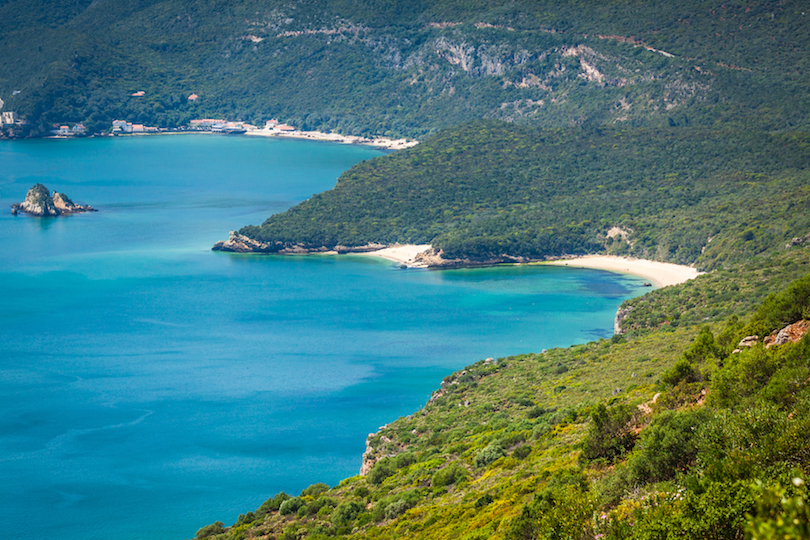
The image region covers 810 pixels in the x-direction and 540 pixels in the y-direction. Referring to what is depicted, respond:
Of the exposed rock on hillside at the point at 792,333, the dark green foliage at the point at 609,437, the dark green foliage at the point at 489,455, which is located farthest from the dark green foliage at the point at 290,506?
the exposed rock on hillside at the point at 792,333

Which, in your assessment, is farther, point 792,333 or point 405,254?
point 405,254

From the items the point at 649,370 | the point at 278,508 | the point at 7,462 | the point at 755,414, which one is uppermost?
the point at 755,414

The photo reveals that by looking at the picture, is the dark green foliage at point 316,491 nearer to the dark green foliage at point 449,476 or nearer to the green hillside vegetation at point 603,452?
the green hillside vegetation at point 603,452

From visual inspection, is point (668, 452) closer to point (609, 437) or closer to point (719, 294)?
point (609, 437)

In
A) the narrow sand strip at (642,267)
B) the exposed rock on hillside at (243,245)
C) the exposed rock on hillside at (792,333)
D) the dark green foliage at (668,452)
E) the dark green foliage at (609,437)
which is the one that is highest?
the exposed rock on hillside at (792,333)

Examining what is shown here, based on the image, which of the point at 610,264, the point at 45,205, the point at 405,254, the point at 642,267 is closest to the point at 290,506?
the point at 642,267

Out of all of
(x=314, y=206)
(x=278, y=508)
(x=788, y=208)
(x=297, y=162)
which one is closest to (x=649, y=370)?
(x=278, y=508)

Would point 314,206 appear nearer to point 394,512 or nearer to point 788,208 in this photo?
point 788,208
